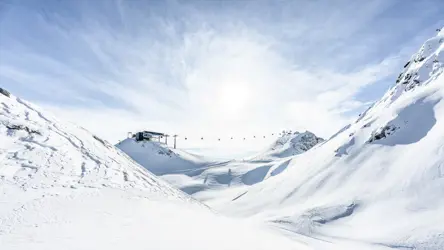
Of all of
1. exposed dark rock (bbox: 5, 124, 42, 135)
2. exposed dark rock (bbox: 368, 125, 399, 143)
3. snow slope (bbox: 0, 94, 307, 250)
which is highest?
exposed dark rock (bbox: 368, 125, 399, 143)

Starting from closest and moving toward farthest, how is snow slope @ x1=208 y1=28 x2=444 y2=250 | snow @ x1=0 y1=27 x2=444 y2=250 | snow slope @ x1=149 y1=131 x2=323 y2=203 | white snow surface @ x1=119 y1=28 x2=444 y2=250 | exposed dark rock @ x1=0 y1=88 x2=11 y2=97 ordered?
1. snow @ x1=0 y1=27 x2=444 y2=250
2. exposed dark rock @ x1=0 y1=88 x2=11 y2=97
3. white snow surface @ x1=119 y1=28 x2=444 y2=250
4. snow slope @ x1=208 y1=28 x2=444 y2=250
5. snow slope @ x1=149 y1=131 x2=323 y2=203

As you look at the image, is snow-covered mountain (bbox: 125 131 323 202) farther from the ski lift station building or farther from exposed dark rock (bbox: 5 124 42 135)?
exposed dark rock (bbox: 5 124 42 135)

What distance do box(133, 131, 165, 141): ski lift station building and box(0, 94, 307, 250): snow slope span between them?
362 feet

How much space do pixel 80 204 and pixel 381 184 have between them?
35.3 meters

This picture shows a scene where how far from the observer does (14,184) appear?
1416cm

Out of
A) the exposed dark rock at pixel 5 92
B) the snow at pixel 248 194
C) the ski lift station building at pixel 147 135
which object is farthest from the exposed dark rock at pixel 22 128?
the ski lift station building at pixel 147 135

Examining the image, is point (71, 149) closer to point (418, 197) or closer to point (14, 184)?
point (14, 184)

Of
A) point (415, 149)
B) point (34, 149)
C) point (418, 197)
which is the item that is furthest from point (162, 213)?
point (415, 149)

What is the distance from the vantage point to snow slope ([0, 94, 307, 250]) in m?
11.0

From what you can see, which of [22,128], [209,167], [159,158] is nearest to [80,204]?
[22,128]

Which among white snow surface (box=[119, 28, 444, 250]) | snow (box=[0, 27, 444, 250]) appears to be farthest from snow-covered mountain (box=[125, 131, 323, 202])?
white snow surface (box=[119, 28, 444, 250])

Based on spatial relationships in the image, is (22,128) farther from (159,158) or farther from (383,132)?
(159,158)

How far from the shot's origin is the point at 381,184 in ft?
128

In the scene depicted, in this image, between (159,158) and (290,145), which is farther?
(290,145)
